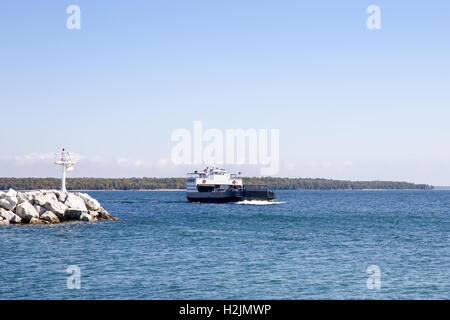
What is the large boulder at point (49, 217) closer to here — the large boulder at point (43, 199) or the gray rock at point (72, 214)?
the large boulder at point (43, 199)

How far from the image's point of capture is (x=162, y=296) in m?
20.1

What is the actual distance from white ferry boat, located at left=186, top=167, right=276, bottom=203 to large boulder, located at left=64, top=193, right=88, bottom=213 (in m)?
50.8

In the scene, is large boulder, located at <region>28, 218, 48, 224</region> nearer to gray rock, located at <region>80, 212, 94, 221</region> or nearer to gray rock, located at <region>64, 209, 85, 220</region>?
gray rock, located at <region>64, 209, 85, 220</region>

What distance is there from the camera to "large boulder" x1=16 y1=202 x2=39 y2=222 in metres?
48.0

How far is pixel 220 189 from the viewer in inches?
4168

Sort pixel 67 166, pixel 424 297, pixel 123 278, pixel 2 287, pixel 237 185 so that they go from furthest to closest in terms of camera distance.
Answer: pixel 237 185 → pixel 67 166 → pixel 123 278 → pixel 2 287 → pixel 424 297

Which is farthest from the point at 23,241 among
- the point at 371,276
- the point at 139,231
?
the point at 371,276

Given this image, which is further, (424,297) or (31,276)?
(31,276)

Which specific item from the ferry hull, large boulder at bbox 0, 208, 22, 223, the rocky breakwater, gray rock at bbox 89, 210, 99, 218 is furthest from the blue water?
the ferry hull

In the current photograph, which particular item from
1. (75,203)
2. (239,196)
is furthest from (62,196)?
(239,196)

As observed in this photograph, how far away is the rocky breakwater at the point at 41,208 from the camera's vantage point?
48031 mm

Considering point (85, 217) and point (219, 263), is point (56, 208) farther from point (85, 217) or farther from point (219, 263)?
point (219, 263)
